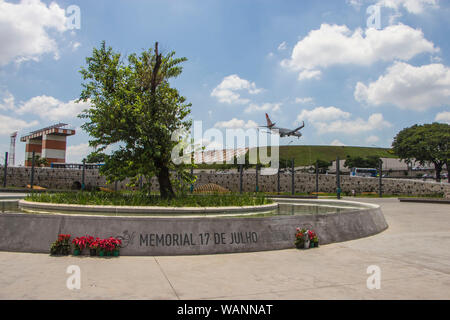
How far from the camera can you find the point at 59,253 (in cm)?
910

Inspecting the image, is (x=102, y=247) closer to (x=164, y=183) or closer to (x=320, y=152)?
(x=164, y=183)

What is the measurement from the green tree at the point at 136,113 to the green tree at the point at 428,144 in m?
73.4

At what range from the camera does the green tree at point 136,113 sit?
47.3 feet

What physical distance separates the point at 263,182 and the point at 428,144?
41910 millimetres

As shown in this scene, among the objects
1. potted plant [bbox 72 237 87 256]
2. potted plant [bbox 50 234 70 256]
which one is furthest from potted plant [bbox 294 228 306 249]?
potted plant [bbox 50 234 70 256]

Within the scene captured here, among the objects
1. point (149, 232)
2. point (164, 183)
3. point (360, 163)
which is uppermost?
point (360, 163)

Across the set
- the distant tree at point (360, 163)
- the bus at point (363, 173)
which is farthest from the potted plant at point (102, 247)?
the distant tree at point (360, 163)

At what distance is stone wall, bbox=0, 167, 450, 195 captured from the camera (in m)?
54.3

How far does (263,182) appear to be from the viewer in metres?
64.2

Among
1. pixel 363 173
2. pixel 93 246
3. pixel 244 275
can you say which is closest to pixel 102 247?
pixel 93 246

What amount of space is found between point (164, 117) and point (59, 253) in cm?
765

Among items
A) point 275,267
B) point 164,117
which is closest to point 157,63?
point 164,117

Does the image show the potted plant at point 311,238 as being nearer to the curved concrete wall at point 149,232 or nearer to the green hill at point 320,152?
the curved concrete wall at point 149,232
